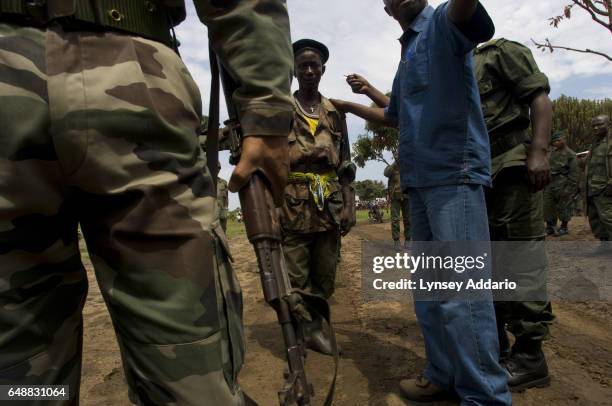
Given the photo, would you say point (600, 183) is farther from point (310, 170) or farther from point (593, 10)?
point (310, 170)

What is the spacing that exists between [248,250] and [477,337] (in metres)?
9.00

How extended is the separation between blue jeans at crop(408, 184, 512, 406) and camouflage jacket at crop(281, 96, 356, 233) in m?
1.26

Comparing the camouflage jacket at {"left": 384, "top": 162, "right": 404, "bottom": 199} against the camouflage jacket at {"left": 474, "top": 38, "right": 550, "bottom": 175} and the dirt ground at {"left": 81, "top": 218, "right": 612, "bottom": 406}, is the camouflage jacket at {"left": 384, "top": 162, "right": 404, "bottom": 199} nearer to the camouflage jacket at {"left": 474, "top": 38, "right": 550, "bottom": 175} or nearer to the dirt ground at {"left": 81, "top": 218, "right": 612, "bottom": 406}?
the dirt ground at {"left": 81, "top": 218, "right": 612, "bottom": 406}

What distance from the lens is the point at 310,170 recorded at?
369 cm

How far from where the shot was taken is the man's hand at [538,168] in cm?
257

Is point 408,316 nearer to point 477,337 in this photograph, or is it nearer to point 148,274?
point 477,337

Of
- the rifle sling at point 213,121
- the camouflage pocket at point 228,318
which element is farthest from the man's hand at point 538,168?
the camouflage pocket at point 228,318

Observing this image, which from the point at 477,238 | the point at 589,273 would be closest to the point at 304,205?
the point at 477,238

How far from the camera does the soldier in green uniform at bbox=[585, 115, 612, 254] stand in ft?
23.6

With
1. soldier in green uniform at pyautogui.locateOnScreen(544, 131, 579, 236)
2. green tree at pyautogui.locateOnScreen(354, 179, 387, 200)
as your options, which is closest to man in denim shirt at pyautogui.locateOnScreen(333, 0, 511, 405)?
soldier in green uniform at pyautogui.locateOnScreen(544, 131, 579, 236)

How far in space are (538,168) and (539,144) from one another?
15 centimetres

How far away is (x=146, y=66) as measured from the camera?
3.56 ft

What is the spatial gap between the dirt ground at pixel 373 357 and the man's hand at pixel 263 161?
5.51ft

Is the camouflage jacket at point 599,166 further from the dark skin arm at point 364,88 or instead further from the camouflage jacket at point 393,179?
the dark skin arm at point 364,88
